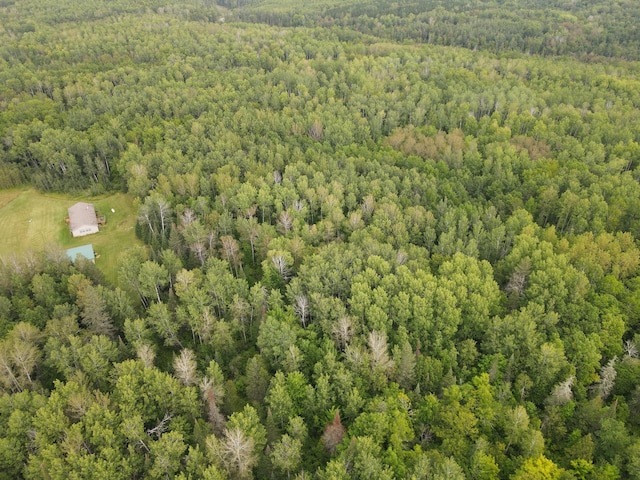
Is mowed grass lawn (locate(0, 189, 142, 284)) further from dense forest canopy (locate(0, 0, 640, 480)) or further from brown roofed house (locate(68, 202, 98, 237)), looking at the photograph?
dense forest canopy (locate(0, 0, 640, 480))

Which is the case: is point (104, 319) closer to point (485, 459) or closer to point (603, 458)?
point (485, 459)

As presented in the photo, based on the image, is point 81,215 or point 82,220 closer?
point 82,220

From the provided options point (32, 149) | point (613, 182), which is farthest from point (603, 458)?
point (32, 149)

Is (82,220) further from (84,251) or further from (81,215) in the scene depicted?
(84,251)

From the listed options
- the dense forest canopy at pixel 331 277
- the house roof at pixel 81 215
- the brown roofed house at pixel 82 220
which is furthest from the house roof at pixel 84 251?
the dense forest canopy at pixel 331 277

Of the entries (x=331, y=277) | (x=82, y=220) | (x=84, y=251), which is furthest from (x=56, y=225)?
(x=331, y=277)

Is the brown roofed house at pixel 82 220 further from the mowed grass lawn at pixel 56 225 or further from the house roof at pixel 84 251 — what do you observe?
the house roof at pixel 84 251

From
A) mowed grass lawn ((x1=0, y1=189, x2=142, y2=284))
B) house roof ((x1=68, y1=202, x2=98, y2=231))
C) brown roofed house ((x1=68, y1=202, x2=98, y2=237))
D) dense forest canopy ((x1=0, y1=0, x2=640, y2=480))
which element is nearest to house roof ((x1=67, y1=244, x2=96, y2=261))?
mowed grass lawn ((x1=0, y1=189, x2=142, y2=284))
